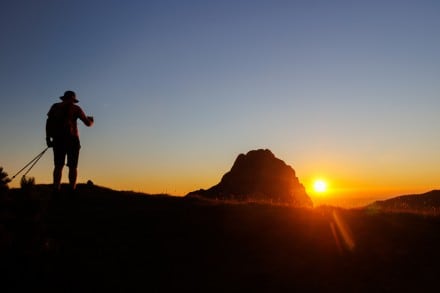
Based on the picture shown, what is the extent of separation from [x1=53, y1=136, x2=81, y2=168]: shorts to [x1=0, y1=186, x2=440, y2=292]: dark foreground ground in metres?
2.52

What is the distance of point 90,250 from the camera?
11922mm

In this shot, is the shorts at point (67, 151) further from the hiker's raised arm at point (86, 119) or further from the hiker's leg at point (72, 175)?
the hiker's raised arm at point (86, 119)

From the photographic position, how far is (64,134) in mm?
16875

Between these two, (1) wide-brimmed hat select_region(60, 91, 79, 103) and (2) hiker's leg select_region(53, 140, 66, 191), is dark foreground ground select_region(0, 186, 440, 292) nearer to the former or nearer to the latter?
(2) hiker's leg select_region(53, 140, 66, 191)

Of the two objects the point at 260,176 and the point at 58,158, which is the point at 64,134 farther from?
the point at 260,176

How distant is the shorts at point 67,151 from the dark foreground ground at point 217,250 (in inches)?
99.4

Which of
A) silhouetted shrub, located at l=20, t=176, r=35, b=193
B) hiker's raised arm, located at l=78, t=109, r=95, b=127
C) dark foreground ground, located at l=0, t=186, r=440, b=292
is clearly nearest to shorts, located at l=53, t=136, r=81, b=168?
hiker's raised arm, located at l=78, t=109, r=95, b=127

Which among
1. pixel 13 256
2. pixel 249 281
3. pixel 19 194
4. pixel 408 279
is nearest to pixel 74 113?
pixel 19 194

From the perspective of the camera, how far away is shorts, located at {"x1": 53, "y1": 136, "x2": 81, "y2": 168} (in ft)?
55.6

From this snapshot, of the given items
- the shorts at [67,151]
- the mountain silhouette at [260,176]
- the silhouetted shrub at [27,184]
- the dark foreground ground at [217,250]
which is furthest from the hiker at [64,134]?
the mountain silhouette at [260,176]

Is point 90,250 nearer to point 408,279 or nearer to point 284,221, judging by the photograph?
point 284,221

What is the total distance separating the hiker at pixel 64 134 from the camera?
1694 centimetres

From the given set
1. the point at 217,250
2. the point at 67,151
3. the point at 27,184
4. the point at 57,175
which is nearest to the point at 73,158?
the point at 67,151

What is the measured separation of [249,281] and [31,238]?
204 inches
